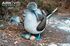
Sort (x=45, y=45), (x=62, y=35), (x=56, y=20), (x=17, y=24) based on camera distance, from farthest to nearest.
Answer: (x=56, y=20) < (x=17, y=24) < (x=62, y=35) < (x=45, y=45)

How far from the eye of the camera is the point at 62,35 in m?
4.52

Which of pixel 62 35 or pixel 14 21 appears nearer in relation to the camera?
pixel 62 35

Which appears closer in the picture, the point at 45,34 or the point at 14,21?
the point at 45,34

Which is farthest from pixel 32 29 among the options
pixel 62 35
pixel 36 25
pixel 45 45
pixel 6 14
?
pixel 6 14

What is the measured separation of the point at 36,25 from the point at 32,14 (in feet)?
0.68

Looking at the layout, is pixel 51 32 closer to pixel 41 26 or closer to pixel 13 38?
pixel 41 26

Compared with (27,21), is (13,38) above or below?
below

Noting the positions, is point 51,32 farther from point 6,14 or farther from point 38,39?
point 6,14

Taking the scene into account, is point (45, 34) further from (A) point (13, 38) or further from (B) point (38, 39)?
(A) point (13, 38)

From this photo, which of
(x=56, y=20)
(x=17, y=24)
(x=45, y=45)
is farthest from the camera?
(x=56, y=20)

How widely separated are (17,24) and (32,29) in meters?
0.78

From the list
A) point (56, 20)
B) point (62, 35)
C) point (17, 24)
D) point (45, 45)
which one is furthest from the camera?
point (56, 20)

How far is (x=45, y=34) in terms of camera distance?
4527mm

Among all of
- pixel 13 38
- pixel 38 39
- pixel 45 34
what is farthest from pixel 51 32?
pixel 13 38
